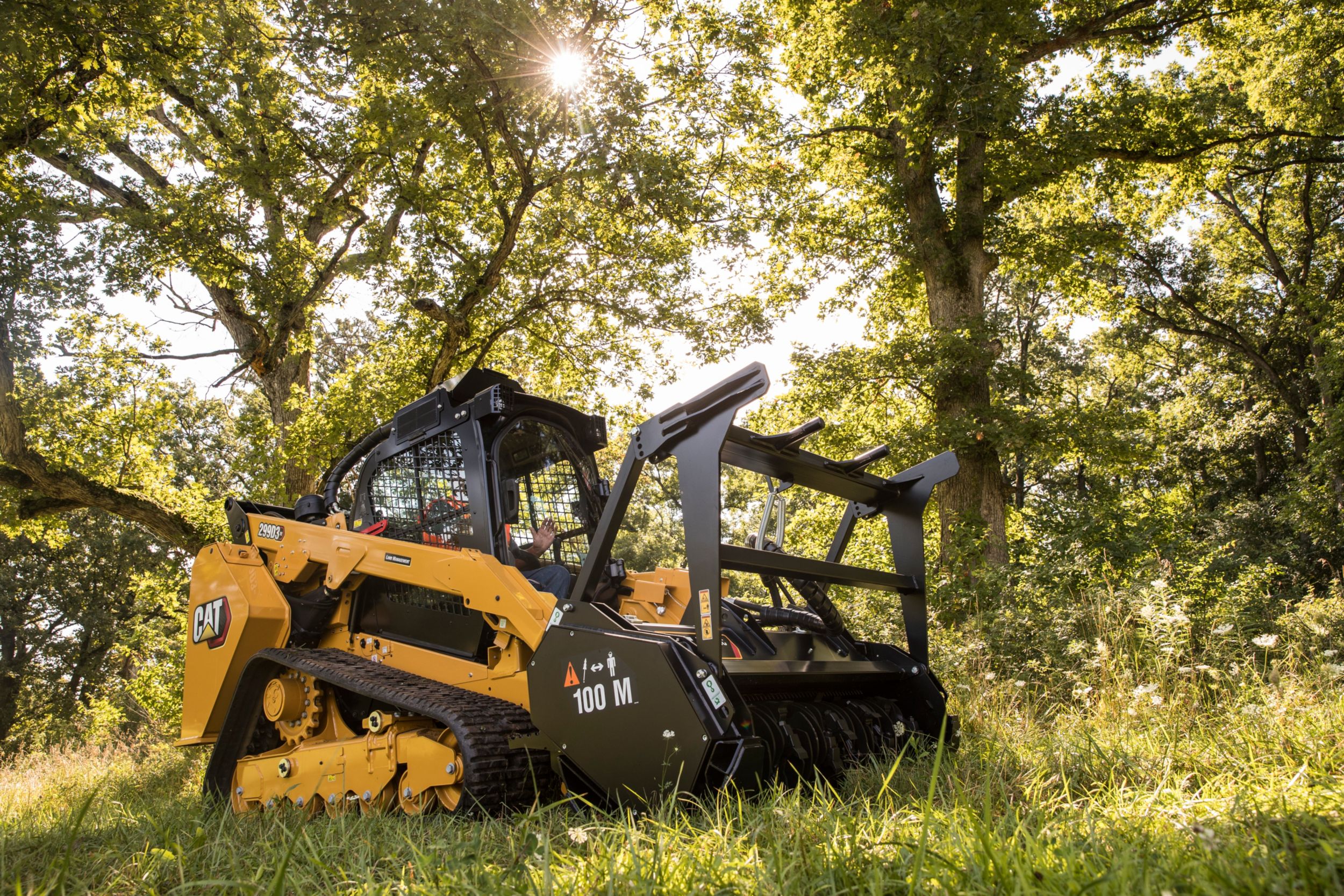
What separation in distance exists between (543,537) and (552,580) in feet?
1.23

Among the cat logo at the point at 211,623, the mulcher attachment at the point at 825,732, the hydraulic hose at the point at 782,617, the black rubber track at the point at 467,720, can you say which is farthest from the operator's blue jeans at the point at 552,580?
the cat logo at the point at 211,623

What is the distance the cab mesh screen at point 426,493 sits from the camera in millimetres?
4832

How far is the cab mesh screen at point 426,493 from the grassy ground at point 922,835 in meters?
1.64

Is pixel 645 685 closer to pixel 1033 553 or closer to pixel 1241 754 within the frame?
pixel 1241 754

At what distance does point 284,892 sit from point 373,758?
1918mm

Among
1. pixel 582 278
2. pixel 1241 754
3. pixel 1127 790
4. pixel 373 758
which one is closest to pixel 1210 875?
pixel 1127 790

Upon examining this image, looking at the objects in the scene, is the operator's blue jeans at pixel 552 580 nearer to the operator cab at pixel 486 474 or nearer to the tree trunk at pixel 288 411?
the operator cab at pixel 486 474

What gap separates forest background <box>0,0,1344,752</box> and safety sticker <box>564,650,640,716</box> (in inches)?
134

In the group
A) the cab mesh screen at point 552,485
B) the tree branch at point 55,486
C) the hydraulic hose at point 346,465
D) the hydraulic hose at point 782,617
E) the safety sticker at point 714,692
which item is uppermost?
the tree branch at point 55,486

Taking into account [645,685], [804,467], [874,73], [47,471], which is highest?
[874,73]

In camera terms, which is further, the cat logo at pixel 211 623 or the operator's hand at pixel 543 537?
the cat logo at pixel 211 623

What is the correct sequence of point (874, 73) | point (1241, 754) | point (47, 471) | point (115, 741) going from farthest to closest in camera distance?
point (115, 741) < point (47, 471) < point (874, 73) < point (1241, 754)

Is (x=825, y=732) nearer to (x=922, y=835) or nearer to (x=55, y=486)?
(x=922, y=835)

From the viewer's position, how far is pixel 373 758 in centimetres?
409
